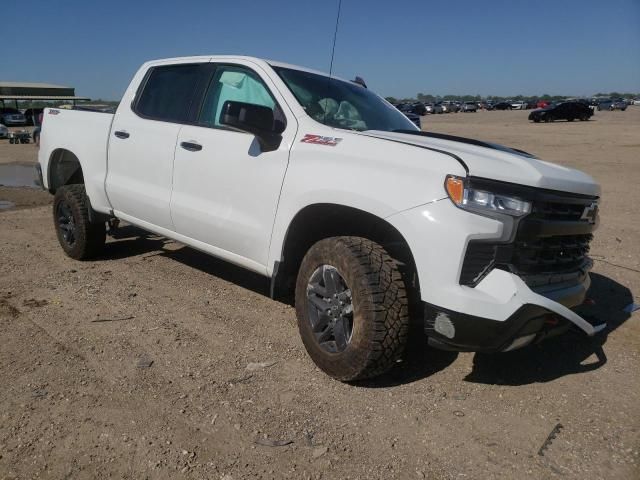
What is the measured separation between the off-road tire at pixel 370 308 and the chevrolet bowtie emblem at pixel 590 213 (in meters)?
1.10

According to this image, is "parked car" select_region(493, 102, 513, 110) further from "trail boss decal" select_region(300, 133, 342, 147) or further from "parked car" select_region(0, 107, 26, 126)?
"trail boss decal" select_region(300, 133, 342, 147)

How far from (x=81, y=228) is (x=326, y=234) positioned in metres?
2.85

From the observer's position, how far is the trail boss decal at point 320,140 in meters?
3.17

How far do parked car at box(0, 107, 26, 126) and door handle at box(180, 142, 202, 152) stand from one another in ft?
132

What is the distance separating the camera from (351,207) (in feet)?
9.84

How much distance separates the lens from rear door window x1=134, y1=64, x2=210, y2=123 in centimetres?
421

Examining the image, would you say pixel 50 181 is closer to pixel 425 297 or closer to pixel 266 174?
pixel 266 174

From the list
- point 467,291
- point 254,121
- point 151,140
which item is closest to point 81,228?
point 151,140

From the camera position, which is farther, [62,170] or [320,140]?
[62,170]

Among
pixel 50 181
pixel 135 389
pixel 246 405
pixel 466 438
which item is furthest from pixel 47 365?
pixel 50 181

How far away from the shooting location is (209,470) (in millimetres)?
2406

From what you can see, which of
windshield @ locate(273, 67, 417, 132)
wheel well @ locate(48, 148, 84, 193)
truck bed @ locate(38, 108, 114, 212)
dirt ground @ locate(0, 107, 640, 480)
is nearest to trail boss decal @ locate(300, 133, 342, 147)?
windshield @ locate(273, 67, 417, 132)

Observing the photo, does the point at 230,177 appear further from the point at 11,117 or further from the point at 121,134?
the point at 11,117

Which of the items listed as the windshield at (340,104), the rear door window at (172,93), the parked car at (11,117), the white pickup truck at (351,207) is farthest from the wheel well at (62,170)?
the parked car at (11,117)
